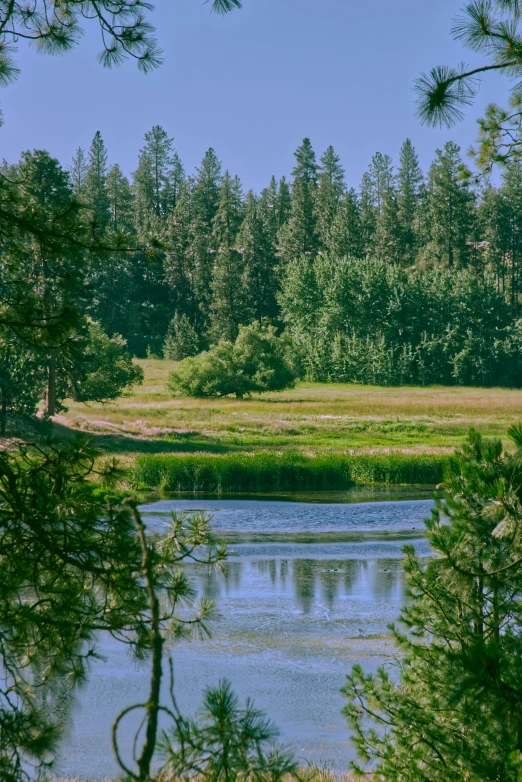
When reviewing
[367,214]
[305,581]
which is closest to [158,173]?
[367,214]

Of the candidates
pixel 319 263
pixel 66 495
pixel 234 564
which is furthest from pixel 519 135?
pixel 319 263

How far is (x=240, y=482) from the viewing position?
2333cm

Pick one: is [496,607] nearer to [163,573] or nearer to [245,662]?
[163,573]

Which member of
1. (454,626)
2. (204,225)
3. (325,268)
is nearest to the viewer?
(454,626)

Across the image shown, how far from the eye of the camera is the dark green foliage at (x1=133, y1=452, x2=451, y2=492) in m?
23.0

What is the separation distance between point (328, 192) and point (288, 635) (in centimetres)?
5800

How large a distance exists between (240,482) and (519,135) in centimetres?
1760

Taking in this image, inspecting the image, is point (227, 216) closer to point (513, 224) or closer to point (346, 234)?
point (346, 234)

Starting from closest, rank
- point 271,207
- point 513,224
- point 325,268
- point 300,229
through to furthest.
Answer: point 325,268
point 513,224
point 300,229
point 271,207

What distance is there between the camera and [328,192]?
65.2 metres

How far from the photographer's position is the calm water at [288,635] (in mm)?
7336

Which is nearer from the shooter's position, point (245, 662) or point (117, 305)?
point (245, 662)

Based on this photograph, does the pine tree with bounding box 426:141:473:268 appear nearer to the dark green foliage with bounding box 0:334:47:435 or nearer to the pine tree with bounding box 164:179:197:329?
the pine tree with bounding box 164:179:197:329

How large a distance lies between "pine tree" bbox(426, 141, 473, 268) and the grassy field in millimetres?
18114
